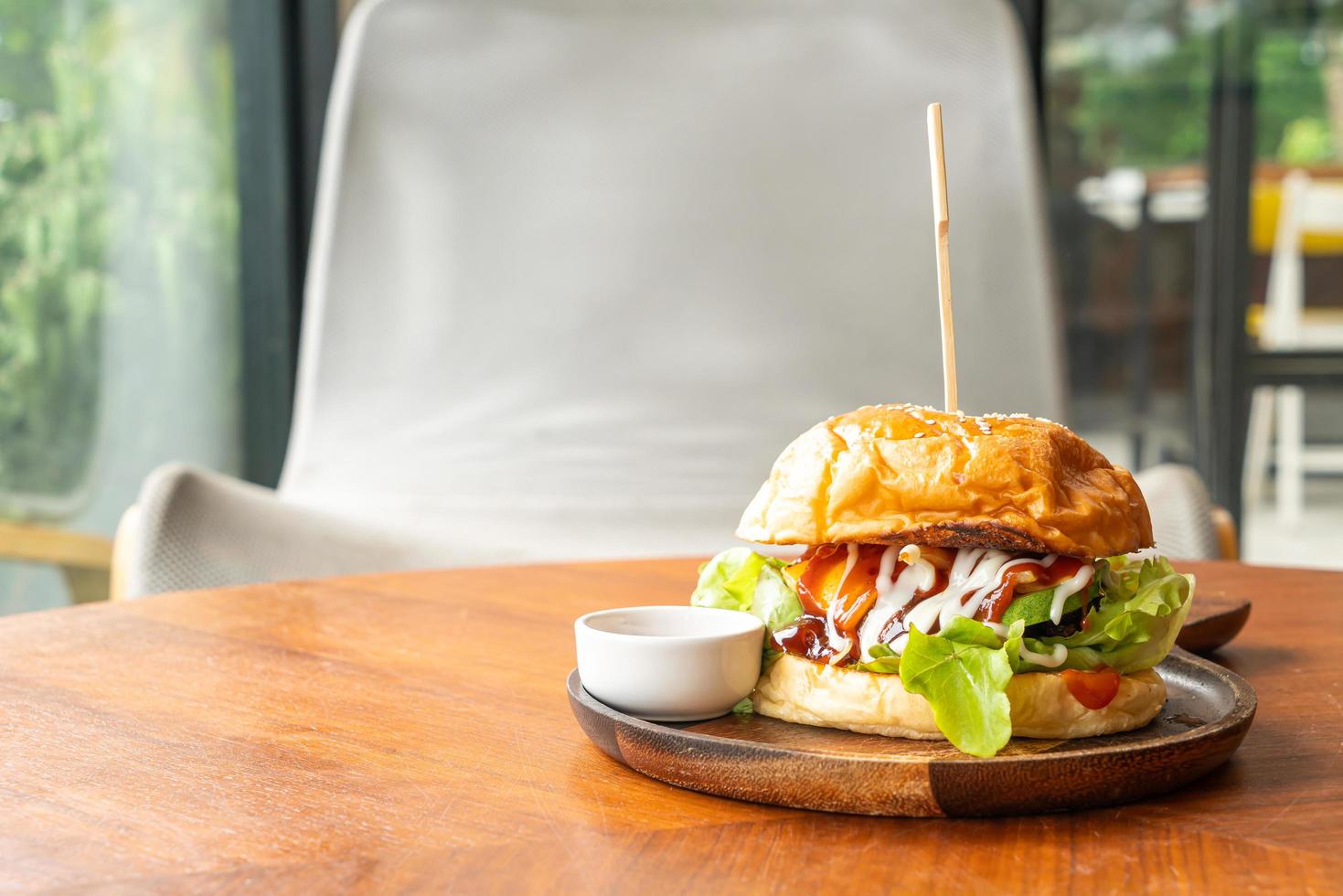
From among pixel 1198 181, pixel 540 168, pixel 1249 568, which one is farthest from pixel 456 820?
pixel 1198 181

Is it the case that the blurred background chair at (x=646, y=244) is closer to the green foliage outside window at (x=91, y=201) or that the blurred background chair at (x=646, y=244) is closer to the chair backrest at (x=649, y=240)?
the chair backrest at (x=649, y=240)

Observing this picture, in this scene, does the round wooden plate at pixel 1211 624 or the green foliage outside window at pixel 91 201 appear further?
the green foliage outside window at pixel 91 201

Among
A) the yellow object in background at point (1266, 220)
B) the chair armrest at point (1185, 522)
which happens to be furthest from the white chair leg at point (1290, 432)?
the chair armrest at point (1185, 522)

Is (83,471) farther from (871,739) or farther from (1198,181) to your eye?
(1198,181)

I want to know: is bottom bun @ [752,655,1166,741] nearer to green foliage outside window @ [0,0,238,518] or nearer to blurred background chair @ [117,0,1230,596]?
blurred background chair @ [117,0,1230,596]

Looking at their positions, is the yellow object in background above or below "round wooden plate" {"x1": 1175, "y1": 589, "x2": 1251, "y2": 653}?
above

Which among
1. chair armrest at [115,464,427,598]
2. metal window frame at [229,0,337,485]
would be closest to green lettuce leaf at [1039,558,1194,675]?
chair armrest at [115,464,427,598]

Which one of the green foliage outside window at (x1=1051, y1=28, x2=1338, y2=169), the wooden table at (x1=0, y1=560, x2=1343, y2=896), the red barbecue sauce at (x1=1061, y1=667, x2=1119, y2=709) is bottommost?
the wooden table at (x1=0, y1=560, x2=1343, y2=896)
